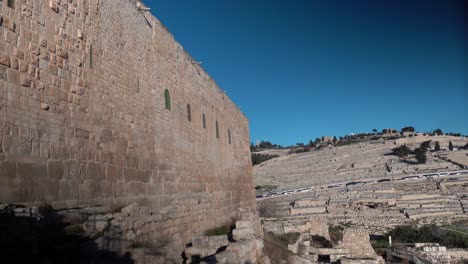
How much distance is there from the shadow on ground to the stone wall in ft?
1.44

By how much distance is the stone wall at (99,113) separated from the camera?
4910 mm

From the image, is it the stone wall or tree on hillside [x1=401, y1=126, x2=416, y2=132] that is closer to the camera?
the stone wall

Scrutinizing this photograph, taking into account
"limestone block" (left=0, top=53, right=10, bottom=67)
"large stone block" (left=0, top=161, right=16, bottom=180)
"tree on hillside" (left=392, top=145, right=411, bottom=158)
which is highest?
"tree on hillside" (left=392, top=145, right=411, bottom=158)

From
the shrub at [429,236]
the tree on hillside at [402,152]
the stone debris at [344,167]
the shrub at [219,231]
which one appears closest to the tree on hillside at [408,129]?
the stone debris at [344,167]

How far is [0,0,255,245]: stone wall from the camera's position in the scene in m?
4.91

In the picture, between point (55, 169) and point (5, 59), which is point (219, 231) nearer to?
point (55, 169)

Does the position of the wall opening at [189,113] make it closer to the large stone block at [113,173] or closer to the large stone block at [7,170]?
the large stone block at [113,173]

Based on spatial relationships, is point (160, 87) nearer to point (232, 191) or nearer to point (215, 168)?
point (215, 168)

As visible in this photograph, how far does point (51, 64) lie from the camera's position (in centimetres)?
553

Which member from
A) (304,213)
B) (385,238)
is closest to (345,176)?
(304,213)

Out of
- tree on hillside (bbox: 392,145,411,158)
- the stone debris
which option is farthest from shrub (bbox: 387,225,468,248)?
tree on hillside (bbox: 392,145,411,158)

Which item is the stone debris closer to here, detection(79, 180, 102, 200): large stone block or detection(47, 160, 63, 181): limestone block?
detection(79, 180, 102, 200): large stone block

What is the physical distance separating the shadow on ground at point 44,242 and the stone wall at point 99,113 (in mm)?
440

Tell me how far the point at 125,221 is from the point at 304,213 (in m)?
28.3
